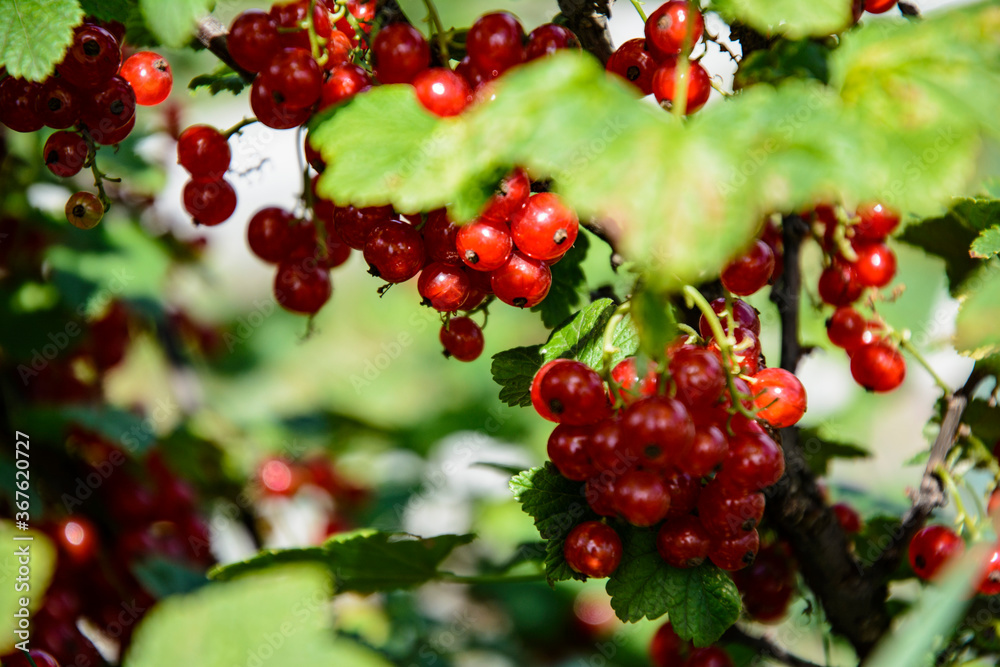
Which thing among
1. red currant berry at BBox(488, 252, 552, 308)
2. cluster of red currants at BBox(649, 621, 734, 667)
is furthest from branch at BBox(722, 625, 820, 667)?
red currant berry at BBox(488, 252, 552, 308)

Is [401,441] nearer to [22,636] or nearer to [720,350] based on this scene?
[22,636]

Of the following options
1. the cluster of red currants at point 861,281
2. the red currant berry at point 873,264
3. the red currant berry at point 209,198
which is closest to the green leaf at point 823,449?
the cluster of red currants at point 861,281

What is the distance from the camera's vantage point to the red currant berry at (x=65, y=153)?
0.81 meters

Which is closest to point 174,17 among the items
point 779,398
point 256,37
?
point 256,37

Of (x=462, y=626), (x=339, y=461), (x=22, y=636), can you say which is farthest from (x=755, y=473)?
(x=339, y=461)

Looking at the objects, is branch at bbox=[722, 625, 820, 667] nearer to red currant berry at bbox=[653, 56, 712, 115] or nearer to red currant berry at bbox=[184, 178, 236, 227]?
red currant berry at bbox=[653, 56, 712, 115]

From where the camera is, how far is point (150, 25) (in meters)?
0.64

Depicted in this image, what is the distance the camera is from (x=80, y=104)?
2.62 ft

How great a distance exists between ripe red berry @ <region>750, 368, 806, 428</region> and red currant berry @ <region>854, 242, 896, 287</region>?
14.8 inches

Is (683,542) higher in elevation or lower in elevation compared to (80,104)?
lower

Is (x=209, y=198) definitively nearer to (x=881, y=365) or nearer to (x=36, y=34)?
(x=36, y=34)

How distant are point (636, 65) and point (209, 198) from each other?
47 centimetres

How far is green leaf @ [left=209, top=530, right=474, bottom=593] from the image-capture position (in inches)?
35.7

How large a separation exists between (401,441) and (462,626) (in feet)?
1.50
